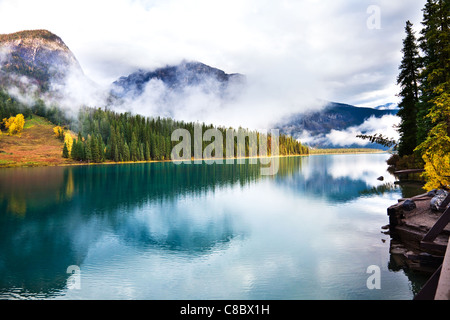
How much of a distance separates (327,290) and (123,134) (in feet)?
533

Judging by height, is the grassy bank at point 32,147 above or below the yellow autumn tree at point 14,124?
below

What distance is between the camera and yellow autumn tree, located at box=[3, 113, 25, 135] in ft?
553

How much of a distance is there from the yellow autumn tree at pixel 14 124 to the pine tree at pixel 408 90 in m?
203

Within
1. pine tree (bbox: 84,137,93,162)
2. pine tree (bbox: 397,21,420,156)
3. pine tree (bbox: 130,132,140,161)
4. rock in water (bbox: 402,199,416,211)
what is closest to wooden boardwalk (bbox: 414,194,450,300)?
rock in water (bbox: 402,199,416,211)

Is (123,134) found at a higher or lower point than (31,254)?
higher

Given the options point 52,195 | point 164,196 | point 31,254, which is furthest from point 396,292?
point 52,195

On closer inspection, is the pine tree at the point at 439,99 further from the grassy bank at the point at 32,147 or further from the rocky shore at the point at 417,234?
the grassy bank at the point at 32,147

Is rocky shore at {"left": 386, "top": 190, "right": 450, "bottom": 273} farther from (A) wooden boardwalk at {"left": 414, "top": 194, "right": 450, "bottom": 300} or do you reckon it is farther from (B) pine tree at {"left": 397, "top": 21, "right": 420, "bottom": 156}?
(B) pine tree at {"left": 397, "top": 21, "right": 420, "bottom": 156}

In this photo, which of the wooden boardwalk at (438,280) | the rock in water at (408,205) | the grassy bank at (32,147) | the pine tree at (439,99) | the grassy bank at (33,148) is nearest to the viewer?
the wooden boardwalk at (438,280)

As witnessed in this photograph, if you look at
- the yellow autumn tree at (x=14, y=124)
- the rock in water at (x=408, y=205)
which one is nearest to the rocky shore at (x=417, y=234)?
the rock in water at (x=408, y=205)

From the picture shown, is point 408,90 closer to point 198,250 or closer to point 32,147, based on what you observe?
point 198,250

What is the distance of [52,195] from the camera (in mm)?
45531

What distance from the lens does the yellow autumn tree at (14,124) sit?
169m

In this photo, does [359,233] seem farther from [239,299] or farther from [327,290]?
[239,299]
